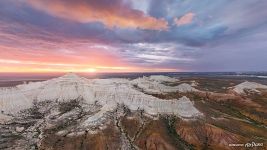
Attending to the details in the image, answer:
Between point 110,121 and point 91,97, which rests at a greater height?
point 91,97

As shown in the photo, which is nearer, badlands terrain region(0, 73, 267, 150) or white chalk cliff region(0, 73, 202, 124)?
badlands terrain region(0, 73, 267, 150)

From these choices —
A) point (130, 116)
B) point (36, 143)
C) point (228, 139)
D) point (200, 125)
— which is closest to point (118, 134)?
point (130, 116)

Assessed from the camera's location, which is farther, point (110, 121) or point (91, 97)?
point (91, 97)

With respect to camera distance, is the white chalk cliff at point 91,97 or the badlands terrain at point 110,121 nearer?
the badlands terrain at point 110,121

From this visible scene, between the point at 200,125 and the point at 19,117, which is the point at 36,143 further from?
the point at 200,125
